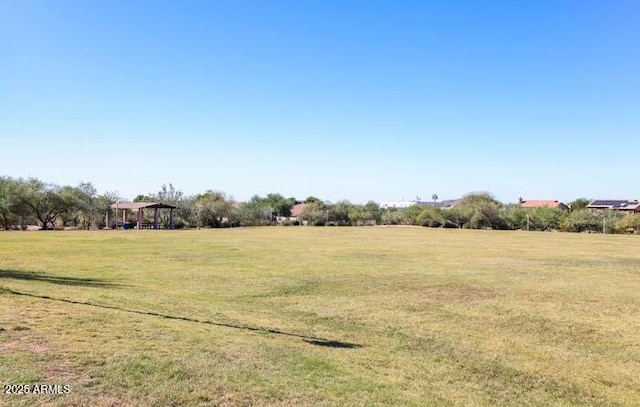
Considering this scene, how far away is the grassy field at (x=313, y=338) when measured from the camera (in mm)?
5688

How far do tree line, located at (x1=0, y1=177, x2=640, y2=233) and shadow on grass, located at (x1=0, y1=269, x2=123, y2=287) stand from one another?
4304 cm

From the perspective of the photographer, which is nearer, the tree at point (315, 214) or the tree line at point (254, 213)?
the tree line at point (254, 213)

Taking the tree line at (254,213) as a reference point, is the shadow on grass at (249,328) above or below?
below

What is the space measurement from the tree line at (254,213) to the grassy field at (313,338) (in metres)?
43.4

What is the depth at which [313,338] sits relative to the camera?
8992mm

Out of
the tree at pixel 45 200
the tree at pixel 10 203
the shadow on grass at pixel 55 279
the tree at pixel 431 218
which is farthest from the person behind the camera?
the tree at pixel 431 218

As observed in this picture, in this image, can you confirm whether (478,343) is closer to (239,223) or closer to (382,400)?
(382,400)

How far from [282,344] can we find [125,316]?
2.86 m

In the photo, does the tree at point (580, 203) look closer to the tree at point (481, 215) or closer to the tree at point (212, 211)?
the tree at point (481, 215)

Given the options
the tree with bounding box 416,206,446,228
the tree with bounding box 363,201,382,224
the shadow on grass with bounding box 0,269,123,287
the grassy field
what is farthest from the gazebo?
the shadow on grass with bounding box 0,269,123,287

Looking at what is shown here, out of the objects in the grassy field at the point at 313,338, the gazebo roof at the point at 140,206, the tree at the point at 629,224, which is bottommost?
the grassy field at the point at 313,338

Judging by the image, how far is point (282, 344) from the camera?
805cm

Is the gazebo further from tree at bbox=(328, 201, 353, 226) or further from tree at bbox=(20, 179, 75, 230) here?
tree at bbox=(328, 201, 353, 226)

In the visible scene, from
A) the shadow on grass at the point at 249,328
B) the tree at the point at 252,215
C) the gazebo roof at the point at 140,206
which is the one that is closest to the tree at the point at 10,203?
the gazebo roof at the point at 140,206
